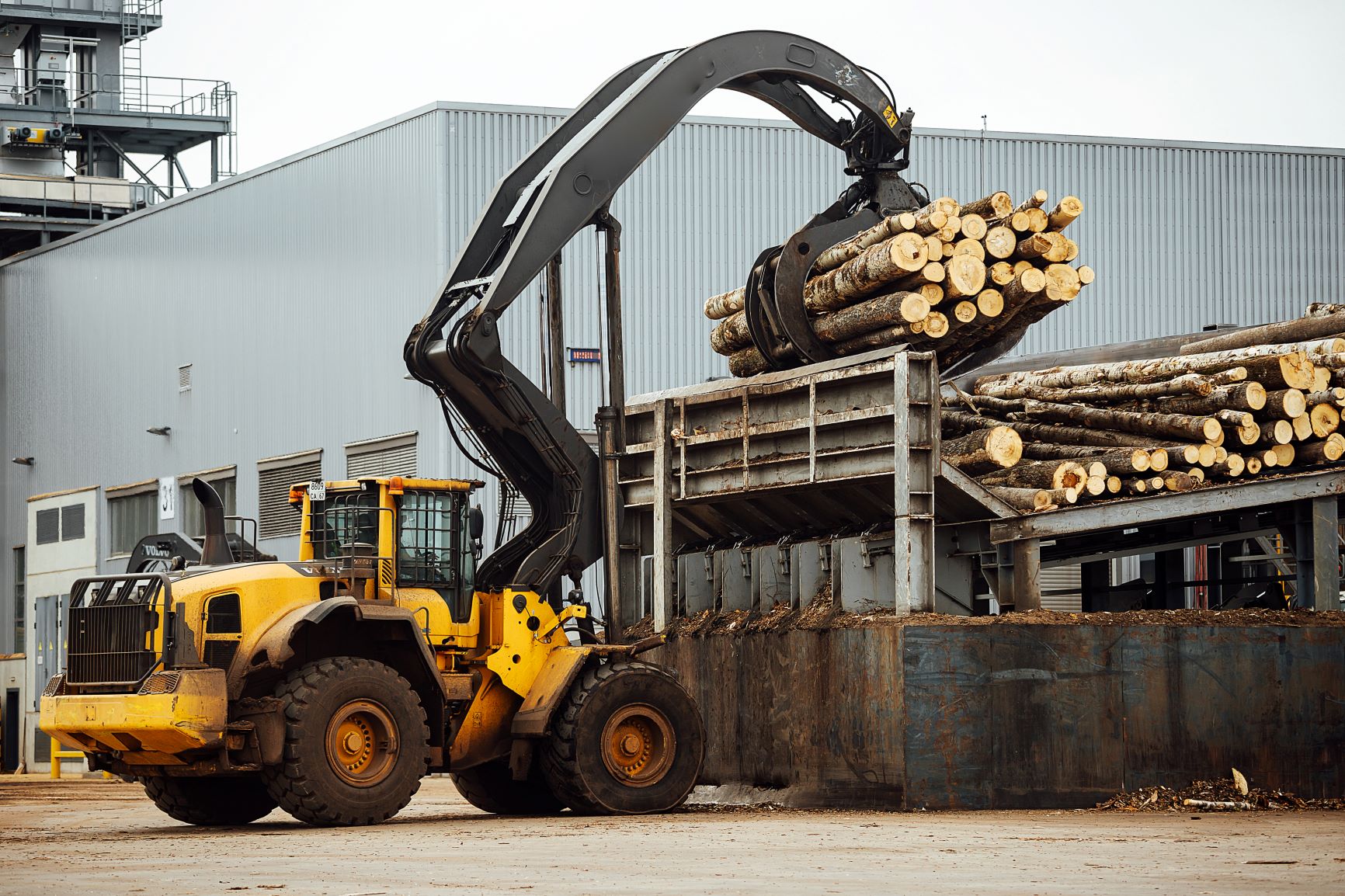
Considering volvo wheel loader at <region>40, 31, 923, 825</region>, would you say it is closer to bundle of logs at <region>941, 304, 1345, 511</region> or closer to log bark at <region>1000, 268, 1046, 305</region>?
log bark at <region>1000, 268, 1046, 305</region>

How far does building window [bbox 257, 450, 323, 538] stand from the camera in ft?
106

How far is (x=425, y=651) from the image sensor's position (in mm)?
15555

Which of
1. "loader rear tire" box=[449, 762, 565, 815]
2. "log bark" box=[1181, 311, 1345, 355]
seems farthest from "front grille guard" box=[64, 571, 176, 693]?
"log bark" box=[1181, 311, 1345, 355]

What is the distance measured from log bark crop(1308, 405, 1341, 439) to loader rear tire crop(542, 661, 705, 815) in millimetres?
5946

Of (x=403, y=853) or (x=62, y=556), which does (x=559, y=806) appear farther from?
(x=62, y=556)

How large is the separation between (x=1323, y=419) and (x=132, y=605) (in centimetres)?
1012

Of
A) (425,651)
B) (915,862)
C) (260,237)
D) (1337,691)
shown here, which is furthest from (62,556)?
(915,862)

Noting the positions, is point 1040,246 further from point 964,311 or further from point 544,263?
point 544,263

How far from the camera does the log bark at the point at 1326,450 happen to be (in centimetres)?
1755

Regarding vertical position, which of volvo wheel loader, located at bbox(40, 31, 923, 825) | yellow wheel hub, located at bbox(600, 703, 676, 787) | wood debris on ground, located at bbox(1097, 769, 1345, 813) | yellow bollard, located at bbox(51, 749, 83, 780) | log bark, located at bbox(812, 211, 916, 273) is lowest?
yellow bollard, located at bbox(51, 749, 83, 780)

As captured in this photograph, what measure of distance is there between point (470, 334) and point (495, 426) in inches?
34.7

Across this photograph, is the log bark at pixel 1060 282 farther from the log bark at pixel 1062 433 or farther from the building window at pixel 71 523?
the building window at pixel 71 523

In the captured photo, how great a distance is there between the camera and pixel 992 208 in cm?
1744

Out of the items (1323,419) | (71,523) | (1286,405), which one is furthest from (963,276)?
(71,523)
